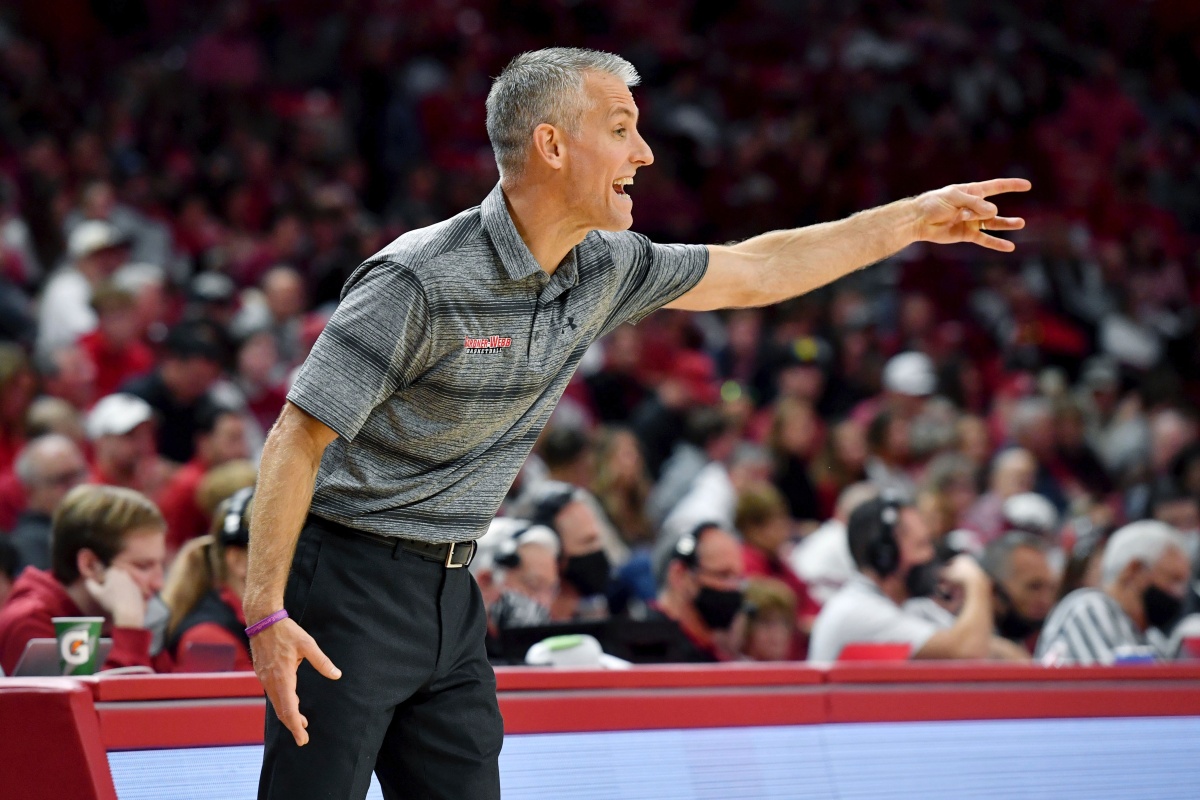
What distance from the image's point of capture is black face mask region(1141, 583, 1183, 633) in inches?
223

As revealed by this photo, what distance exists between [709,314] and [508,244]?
8594mm

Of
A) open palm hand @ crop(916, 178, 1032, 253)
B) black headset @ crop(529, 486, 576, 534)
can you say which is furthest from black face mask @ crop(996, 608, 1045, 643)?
open palm hand @ crop(916, 178, 1032, 253)

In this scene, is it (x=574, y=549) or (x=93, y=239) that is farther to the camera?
(x=93, y=239)

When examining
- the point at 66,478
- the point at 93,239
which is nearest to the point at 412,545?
the point at 66,478

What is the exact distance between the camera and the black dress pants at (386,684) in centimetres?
214

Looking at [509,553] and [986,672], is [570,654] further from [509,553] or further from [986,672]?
[509,553]

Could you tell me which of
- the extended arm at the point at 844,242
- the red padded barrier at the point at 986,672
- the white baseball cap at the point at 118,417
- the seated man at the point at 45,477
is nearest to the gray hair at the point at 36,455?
the seated man at the point at 45,477

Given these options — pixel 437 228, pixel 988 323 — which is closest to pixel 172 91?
pixel 988 323

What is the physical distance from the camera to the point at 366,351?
213 cm

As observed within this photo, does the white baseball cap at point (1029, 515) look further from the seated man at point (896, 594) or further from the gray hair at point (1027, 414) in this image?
the gray hair at point (1027, 414)

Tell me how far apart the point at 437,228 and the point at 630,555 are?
14.5ft

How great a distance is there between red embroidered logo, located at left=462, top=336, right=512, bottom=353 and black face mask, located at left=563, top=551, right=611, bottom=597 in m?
3.04

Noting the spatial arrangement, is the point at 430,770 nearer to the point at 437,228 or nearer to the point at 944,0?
the point at 437,228

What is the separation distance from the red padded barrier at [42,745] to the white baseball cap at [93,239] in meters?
6.07
